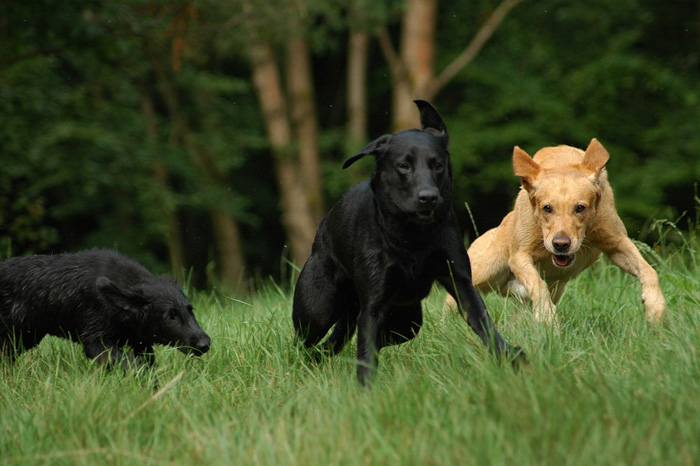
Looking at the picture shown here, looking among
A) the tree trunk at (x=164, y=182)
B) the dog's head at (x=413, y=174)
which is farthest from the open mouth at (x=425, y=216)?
the tree trunk at (x=164, y=182)

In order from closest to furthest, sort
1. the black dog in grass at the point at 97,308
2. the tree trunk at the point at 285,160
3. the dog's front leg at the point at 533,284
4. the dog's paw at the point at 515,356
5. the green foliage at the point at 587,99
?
the dog's paw at the point at 515,356 → the dog's front leg at the point at 533,284 → the black dog in grass at the point at 97,308 → the tree trunk at the point at 285,160 → the green foliage at the point at 587,99

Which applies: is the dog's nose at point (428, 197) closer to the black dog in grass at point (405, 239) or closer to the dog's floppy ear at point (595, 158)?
the black dog in grass at point (405, 239)

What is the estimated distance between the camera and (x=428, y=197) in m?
3.82

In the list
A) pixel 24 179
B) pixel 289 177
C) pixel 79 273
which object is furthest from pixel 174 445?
pixel 289 177

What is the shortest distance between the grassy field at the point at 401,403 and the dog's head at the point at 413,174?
72 centimetres

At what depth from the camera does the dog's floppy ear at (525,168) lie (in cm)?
553

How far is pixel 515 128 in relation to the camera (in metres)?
18.3

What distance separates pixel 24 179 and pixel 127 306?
36.7 feet

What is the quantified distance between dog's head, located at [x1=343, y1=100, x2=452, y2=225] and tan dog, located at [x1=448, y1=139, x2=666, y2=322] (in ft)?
4.12

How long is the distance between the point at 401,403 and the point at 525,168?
8.06ft

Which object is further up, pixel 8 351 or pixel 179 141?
pixel 8 351

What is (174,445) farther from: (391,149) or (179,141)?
(179,141)

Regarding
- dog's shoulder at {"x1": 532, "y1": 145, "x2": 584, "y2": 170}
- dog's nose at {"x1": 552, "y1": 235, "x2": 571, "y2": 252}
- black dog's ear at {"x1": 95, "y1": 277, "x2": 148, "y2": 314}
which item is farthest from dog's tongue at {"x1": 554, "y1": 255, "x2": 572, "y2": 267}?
black dog's ear at {"x1": 95, "y1": 277, "x2": 148, "y2": 314}

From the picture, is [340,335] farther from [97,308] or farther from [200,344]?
[97,308]
